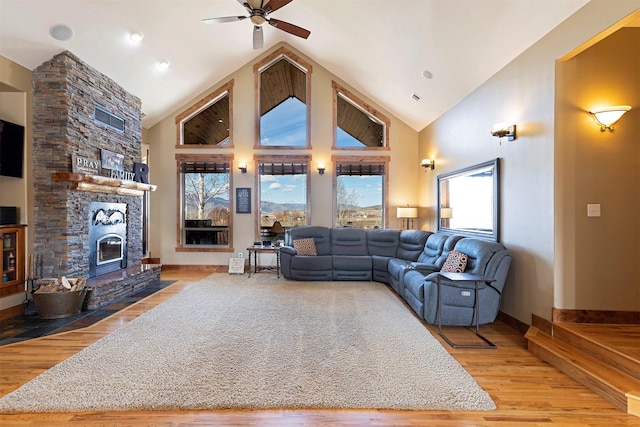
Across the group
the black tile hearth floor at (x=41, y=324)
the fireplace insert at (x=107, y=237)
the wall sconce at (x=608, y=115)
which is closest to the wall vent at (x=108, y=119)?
the fireplace insert at (x=107, y=237)

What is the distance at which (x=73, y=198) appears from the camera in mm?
4363

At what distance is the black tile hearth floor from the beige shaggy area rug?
0.65m

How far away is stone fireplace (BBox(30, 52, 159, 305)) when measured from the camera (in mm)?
4207

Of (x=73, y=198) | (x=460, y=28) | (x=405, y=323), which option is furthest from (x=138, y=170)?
(x=460, y=28)

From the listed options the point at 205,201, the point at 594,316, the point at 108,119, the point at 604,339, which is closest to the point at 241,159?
the point at 205,201

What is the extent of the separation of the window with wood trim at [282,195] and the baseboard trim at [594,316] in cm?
505

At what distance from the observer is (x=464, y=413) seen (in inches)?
83.7

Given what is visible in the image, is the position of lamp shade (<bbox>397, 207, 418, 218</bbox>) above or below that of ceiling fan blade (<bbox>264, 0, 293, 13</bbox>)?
below

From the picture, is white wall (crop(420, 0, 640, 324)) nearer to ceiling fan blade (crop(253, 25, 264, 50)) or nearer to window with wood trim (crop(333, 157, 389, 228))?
window with wood trim (crop(333, 157, 389, 228))

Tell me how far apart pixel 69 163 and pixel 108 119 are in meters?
1.20

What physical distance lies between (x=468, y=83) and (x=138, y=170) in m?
5.95

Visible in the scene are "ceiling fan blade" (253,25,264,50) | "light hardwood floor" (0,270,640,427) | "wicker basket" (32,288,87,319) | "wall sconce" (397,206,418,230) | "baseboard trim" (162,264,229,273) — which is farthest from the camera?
"baseboard trim" (162,264,229,273)

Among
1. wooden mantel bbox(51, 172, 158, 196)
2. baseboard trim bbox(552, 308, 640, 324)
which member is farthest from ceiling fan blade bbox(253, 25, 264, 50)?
baseboard trim bbox(552, 308, 640, 324)

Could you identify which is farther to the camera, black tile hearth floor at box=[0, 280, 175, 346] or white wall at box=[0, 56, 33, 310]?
white wall at box=[0, 56, 33, 310]
